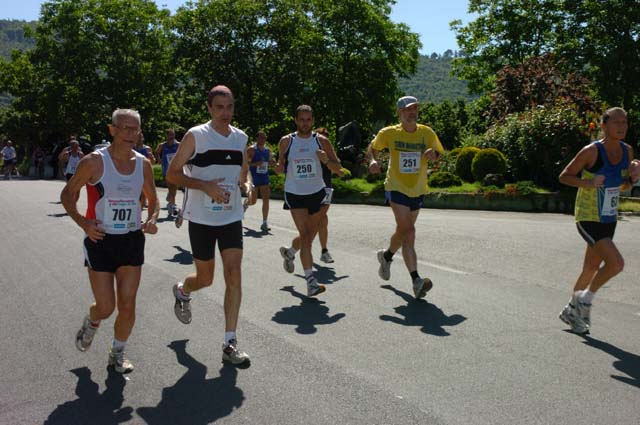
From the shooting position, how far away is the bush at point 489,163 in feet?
70.3

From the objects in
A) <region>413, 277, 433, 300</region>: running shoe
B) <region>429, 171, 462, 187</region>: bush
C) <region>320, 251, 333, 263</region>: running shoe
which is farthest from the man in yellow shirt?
<region>429, 171, 462, 187</region>: bush

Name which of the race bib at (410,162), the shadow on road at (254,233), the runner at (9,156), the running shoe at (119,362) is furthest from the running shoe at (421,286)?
the runner at (9,156)

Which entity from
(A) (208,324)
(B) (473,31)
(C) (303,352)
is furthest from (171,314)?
(B) (473,31)

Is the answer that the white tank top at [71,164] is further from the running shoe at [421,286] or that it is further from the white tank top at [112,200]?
the white tank top at [112,200]

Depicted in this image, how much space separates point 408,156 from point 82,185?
3.72 m

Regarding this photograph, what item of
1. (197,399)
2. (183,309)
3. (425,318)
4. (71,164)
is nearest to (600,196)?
(425,318)

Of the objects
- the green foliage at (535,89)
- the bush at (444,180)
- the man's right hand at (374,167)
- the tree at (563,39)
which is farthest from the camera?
the tree at (563,39)

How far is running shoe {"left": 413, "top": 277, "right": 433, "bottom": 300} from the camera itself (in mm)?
7293

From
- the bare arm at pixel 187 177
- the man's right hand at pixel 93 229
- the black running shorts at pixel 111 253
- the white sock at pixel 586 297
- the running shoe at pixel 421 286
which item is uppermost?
the bare arm at pixel 187 177

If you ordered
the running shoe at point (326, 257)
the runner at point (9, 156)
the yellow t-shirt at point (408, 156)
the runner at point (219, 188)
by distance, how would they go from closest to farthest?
the runner at point (219, 188), the yellow t-shirt at point (408, 156), the running shoe at point (326, 257), the runner at point (9, 156)

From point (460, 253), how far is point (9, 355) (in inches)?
260

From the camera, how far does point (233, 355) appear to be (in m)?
5.28

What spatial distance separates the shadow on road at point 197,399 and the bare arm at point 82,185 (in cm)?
113

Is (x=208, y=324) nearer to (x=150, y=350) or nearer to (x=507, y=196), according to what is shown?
(x=150, y=350)
